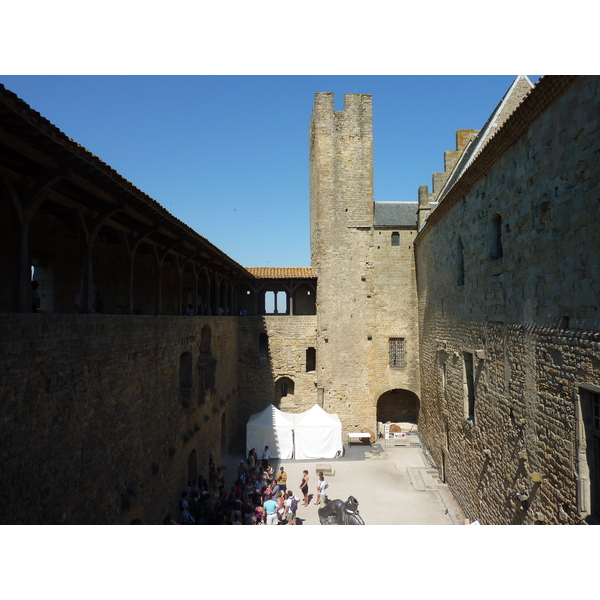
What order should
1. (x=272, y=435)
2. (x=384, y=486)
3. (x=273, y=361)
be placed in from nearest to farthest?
1. (x=384, y=486)
2. (x=272, y=435)
3. (x=273, y=361)

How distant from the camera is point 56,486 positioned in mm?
5152

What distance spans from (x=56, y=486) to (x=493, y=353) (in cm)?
781

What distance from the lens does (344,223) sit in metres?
19.7

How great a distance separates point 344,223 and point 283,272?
378 centimetres

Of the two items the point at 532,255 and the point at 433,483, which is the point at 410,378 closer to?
the point at 433,483

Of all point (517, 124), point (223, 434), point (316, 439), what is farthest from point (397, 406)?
point (517, 124)

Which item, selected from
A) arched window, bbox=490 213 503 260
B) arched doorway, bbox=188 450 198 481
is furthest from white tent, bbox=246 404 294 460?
arched window, bbox=490 213 503 260

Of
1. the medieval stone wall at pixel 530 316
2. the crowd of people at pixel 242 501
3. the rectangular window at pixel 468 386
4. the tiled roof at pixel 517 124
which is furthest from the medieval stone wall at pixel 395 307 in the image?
the tiled roof at pixel 517 124

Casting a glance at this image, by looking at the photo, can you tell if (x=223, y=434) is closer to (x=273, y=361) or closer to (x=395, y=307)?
(x=273, y=361)

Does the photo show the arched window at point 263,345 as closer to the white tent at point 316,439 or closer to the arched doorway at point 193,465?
the white tent at point 316,439

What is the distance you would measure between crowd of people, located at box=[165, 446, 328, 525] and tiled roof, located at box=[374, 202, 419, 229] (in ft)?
40.3

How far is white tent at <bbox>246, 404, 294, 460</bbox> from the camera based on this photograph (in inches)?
632

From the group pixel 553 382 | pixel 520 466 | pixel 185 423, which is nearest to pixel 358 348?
pixel 185 423

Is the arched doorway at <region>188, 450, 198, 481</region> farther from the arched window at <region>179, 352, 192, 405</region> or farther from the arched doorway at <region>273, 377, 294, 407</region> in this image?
the arched doorway at <region>273, 377, 294, 407</region>
